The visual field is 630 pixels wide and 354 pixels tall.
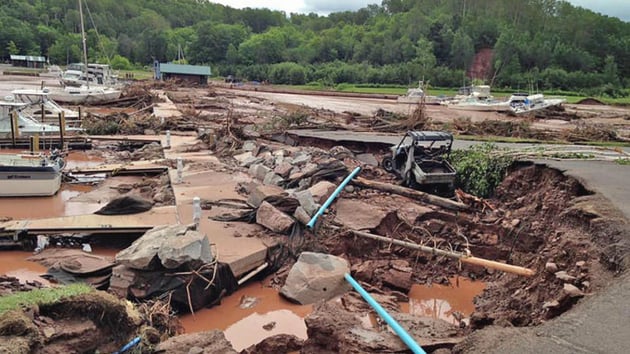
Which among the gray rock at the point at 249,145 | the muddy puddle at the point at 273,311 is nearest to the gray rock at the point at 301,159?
the gray rock at the point at 249,145

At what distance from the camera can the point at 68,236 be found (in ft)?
35.9

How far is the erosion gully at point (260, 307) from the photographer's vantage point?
7848 millimetres

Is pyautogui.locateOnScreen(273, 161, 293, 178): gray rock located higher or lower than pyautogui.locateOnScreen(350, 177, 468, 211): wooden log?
higher

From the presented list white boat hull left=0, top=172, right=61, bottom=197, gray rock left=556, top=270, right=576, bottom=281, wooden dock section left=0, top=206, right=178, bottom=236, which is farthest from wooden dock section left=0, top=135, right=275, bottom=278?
gray rock left=556, top=270, right=576, bottom=281

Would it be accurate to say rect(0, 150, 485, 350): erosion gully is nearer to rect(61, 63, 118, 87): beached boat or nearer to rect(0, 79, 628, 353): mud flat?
rect(0, 79, 628, 353): mud flat

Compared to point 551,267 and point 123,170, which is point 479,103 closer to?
point 123,170

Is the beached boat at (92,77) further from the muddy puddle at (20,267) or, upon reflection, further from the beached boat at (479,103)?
the muddy puddle at (20,267)

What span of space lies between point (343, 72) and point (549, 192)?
3030 inches

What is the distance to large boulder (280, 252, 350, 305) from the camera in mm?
8531

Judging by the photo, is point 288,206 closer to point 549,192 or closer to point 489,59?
point 549,192

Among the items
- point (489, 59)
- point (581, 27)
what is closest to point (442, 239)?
point (489, 59)

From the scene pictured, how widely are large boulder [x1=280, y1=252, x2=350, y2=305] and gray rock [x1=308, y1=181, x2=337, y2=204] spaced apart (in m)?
2.69

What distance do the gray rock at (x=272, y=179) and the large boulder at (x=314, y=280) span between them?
203 inches

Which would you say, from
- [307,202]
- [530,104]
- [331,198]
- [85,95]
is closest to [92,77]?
[85,95]
